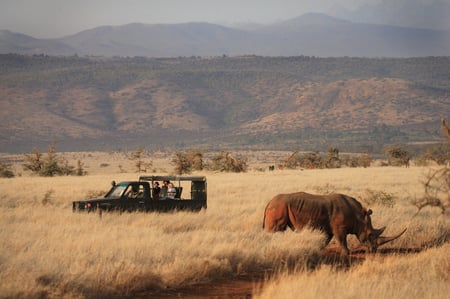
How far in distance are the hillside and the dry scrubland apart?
10114 cm

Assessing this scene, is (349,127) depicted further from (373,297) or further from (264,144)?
(373,297)

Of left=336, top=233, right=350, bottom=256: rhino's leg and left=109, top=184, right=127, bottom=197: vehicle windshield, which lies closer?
left=336, top=233, right=350, bottom=256: rhino's leg

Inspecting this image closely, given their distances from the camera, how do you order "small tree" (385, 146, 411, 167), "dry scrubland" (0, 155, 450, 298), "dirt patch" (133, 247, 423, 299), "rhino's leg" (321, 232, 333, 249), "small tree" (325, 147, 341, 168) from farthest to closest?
"small tree" (385, 146, 411, 167) → "small tree" (325, 147, 341, 168) → "rhino's leg" (321, 232, 333, 249) → "dirt patch" (133, 247, 423, 299) → "dry scrubland" (0, 155, 450, 298)

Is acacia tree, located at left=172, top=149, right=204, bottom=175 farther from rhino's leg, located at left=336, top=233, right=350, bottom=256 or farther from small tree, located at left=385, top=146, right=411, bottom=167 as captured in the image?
rhino's leg, located at left=336, top=233, right=350, bottom=256

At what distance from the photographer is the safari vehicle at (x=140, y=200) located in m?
18.2

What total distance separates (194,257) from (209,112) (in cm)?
16969

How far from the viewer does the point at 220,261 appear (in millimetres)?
13453

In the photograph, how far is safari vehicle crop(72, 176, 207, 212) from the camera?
18.2 m

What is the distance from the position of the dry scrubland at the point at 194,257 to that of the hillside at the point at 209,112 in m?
101

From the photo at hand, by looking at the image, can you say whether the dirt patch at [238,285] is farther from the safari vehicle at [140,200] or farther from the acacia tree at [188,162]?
the acacia tree at [188,162]

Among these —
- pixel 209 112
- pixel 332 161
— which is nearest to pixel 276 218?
pixel 332 161

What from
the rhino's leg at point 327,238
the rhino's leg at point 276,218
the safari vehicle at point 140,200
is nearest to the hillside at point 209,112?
the safari vehicle at point 140,200

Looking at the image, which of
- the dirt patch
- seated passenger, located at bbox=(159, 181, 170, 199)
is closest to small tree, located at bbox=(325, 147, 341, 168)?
seated passenger, located at bbox=(159, 181, 170, 199)

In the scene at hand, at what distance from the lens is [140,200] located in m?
18.8
